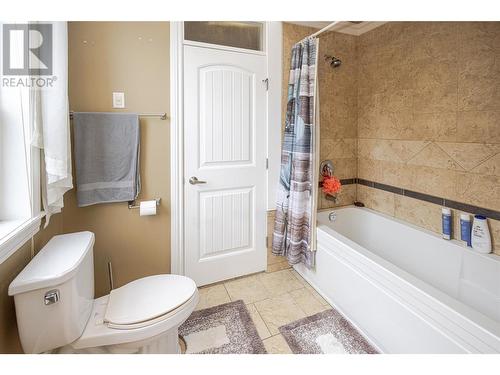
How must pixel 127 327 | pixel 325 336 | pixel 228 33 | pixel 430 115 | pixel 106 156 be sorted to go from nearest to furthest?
1. pixel 127 327
2. pixel 325 336
3. pixel 106 156
4. pixel 430 115
5. pixel 228 33

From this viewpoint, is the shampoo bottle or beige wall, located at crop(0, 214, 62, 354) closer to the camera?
beige wall, located at crop(0, 214, 62, 354)

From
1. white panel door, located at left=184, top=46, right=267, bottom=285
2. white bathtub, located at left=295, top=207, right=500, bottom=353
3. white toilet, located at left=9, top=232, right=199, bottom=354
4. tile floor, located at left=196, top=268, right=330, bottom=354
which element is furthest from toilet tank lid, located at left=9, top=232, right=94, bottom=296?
white bathtub, located at left=295, top=207, right=500, bottom=353

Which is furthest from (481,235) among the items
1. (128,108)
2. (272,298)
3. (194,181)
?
(128,108)

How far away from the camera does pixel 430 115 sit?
198 cm

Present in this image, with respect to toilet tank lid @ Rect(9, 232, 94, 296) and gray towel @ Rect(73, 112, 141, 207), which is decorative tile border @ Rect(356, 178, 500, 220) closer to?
gray towel @ Rect(73, 112, 141, 207)

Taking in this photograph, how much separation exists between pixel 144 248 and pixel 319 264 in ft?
4.58

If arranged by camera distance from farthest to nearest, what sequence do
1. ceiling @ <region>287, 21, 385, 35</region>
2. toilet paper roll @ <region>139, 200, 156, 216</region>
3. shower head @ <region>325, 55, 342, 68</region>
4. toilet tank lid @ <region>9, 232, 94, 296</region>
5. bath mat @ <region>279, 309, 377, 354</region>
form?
shower head @ <region>325, 55, 342, 68</region> → ceiling @ <region>287, 21, 385, 35</region> → toilet paper roll @ <region>139, 200, 156, 216</region> → bath mat @ <region>279, 309, 377, 354</region> → toilet tank lid @ <region>9, 232, 94, 296</region>

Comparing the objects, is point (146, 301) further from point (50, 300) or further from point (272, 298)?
point (272, 298)

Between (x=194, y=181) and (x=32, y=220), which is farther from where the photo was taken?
(x=194, y=181)

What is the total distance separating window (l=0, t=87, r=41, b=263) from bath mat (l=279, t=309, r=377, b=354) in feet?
5.14

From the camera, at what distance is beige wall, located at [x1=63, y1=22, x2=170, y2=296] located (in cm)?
170

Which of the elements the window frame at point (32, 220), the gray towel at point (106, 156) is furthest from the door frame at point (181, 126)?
the window frame at point (32, 220)

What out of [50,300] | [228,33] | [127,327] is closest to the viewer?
[50,300]
